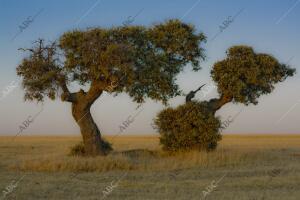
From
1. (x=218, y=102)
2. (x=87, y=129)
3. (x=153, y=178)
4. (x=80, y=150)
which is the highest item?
(x=218, y=102)

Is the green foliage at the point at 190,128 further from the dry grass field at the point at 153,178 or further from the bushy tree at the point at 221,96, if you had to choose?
the dry grass field at the point at 153,178

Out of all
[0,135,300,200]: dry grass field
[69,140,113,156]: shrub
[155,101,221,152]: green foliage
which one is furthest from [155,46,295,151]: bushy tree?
[69,140,113,156]: shrub

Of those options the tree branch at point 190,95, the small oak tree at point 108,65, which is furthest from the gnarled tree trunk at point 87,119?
the tree branch at point 190,95

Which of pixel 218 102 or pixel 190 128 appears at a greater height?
pixel 218 102

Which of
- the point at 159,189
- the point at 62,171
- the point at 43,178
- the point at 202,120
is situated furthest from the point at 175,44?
the point at 159,189

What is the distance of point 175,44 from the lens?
32.5 meters

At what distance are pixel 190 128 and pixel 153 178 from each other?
484 inches

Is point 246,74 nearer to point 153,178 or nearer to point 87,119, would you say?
point 87,119

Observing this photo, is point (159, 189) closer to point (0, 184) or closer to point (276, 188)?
point (276, 188)

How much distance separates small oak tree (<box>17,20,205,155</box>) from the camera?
30.3 m

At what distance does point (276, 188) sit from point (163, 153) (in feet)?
50.2

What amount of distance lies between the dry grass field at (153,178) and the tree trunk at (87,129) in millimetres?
1906

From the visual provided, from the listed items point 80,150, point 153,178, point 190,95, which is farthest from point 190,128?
point 153,178

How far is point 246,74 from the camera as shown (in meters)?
35.3
